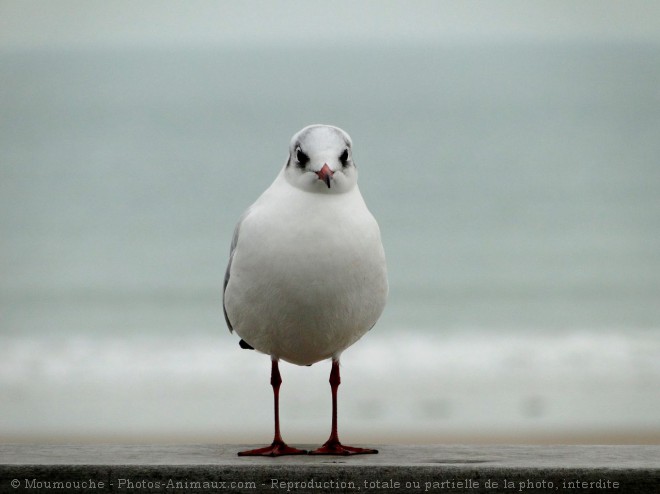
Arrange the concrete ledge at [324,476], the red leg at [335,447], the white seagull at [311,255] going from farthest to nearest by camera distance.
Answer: the red leg at [335,447] → the white seagull at [311,255] → the concrete ledge at [324,476]

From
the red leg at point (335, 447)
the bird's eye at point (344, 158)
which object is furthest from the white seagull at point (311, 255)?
the red leg at point (335, 447)

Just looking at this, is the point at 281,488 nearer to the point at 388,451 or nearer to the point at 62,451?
the point at 388,451

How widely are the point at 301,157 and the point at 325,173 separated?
0.22 meters

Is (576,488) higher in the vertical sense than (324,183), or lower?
lower

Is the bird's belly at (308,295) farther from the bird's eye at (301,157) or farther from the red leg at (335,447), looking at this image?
the bird's eye at (301,157)

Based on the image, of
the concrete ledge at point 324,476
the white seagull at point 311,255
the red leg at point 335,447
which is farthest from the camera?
the red leg at point 335,447

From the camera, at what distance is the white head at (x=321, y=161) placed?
566cm

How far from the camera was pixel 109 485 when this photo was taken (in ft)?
18.5

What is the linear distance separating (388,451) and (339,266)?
141 centimetres

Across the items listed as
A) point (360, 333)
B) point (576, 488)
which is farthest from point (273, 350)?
point (576, 488)

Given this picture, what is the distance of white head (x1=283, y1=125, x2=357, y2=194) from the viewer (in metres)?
5.66

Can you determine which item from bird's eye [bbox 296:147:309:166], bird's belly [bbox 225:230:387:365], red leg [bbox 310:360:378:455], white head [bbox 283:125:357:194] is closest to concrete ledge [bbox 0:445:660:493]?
red leg [bbox 310:360:378:455]

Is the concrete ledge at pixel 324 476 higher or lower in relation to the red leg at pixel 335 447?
lower

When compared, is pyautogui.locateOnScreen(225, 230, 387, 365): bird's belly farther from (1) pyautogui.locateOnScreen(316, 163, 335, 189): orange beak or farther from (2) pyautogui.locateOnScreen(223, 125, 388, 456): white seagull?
(1) pyautogui.locateOnScreen(316, 163, 335, 189): orange beak
